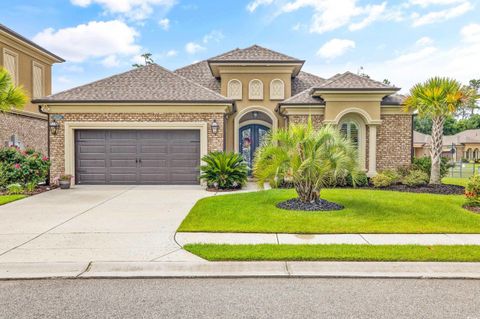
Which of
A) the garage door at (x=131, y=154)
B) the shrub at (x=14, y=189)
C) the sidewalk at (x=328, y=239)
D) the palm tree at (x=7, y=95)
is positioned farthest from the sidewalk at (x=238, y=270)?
the palm tree at (x=7, y=95)

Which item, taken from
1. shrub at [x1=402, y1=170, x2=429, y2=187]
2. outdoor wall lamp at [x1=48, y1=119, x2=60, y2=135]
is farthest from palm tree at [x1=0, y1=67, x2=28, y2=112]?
shrub at [x1=402, y1=170, x2=429, y2=187]

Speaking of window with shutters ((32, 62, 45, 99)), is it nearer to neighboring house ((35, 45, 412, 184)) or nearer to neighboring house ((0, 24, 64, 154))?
neighboring house ((0, 24, 64, 154))

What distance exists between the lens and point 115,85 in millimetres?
15406

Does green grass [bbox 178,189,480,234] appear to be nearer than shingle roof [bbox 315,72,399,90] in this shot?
Yes

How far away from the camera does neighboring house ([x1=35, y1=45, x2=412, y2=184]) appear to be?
14.5 metres

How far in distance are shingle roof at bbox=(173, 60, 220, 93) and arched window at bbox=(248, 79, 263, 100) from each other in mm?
2013

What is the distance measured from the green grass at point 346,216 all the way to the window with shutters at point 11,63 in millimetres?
15243

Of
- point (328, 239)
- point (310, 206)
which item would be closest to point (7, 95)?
point (310, 206)

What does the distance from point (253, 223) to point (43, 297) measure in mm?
4428

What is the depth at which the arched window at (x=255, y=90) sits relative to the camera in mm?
17547

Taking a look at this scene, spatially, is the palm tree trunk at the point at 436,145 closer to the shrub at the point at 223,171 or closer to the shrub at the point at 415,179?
the shrub at the point at 415,179

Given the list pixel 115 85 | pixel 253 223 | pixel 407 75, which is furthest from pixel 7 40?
pixel 407 75

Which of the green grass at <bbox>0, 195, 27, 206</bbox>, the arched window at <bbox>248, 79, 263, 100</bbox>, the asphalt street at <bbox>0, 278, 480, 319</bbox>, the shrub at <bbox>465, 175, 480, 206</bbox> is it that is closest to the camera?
the asphalt street at <bbox>0, 278, 480, 319</bbox>

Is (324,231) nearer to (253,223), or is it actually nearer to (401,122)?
(253,223)
